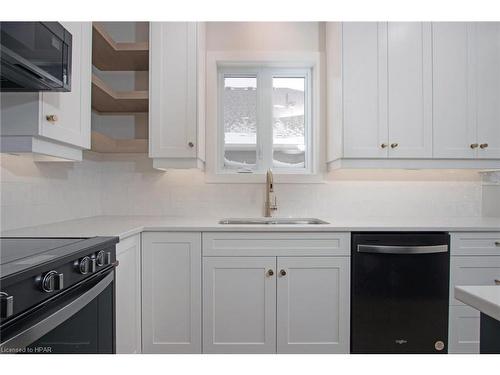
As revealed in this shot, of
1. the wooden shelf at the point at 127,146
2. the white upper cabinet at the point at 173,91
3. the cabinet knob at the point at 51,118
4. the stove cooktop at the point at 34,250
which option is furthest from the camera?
the wooden shelf at the point at 127,146

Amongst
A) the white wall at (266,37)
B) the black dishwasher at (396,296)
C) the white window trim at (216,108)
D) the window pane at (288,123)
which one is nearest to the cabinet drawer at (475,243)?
the black dishwasher at (396,296)

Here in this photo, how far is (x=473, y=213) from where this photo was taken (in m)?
2.65

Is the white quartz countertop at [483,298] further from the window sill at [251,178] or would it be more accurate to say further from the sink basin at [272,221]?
the window sill at [251,178]

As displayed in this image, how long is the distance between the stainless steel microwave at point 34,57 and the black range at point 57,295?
642mm

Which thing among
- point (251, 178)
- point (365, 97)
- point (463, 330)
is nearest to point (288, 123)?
point (251, 178)

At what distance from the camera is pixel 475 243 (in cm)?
202

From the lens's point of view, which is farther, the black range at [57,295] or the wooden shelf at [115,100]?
the wooden shelf at [115,100]

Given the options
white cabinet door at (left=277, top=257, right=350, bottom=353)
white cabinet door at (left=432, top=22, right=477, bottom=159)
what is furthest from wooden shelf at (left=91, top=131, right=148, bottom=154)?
white cabinet door at (left=432, top=22, right=477, bottom=159)

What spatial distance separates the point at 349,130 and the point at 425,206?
0.96 meters

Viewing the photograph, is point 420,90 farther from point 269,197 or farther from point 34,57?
point 34,57

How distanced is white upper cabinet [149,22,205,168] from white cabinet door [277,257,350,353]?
1.03m

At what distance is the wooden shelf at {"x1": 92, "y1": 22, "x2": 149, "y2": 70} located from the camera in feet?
7.05

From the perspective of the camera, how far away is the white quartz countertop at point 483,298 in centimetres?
68

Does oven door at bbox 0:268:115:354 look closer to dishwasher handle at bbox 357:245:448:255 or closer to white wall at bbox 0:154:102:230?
white wall at bbox 0:154:102:230
